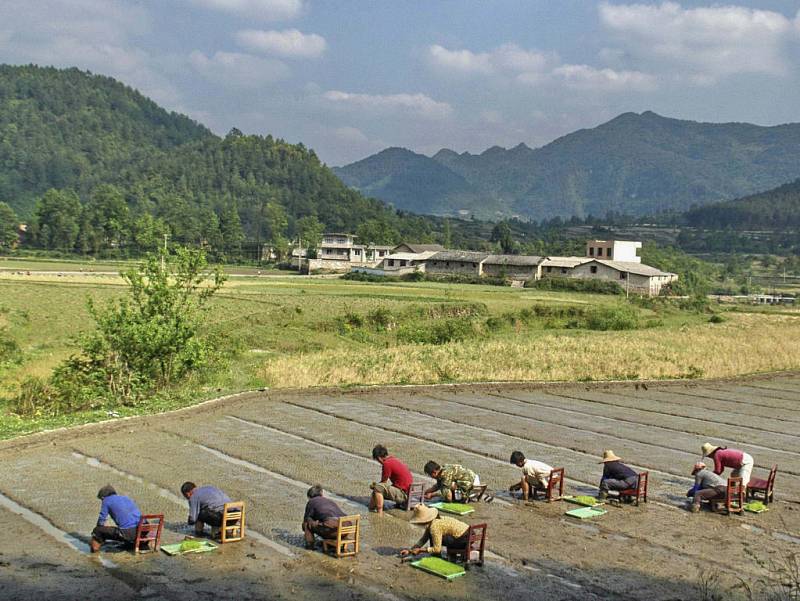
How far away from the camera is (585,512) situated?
13602 mm

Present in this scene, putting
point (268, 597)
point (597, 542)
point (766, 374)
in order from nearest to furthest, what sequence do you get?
point (268, 597), point (597, 542), point (766, 374)

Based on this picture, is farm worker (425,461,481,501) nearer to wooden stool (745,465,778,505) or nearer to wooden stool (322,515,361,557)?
wooden stool (322,515,361,557)

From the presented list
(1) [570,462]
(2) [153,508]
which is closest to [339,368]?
(1) [570,462]

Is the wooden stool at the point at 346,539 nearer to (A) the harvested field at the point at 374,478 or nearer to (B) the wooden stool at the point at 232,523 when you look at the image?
(A) the harvested field at the point at 374,478

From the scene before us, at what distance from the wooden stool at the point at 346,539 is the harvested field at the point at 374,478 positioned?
0.17m

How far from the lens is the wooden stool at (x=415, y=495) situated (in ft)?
44.4

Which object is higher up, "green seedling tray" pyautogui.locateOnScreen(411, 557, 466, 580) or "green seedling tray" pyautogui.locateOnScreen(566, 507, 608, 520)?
"green seedling tray" pyautogui.locateOnScreen(566, 507, 608, 520)

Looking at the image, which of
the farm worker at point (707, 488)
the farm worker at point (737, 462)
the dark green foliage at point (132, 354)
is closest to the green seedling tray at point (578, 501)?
the farm worker at point (707, 488)

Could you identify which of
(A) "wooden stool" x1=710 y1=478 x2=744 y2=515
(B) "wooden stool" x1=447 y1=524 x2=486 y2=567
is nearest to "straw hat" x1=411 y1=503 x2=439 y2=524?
(B) "wooden stool" x1=447 y1=524 x2=486 y2=567

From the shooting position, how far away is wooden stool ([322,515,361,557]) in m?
11.2

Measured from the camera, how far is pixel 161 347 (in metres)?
23.9

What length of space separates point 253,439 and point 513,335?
1131 inches

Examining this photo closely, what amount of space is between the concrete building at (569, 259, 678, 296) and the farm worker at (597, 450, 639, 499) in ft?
221

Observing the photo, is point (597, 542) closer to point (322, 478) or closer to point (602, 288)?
point (322, 478)
